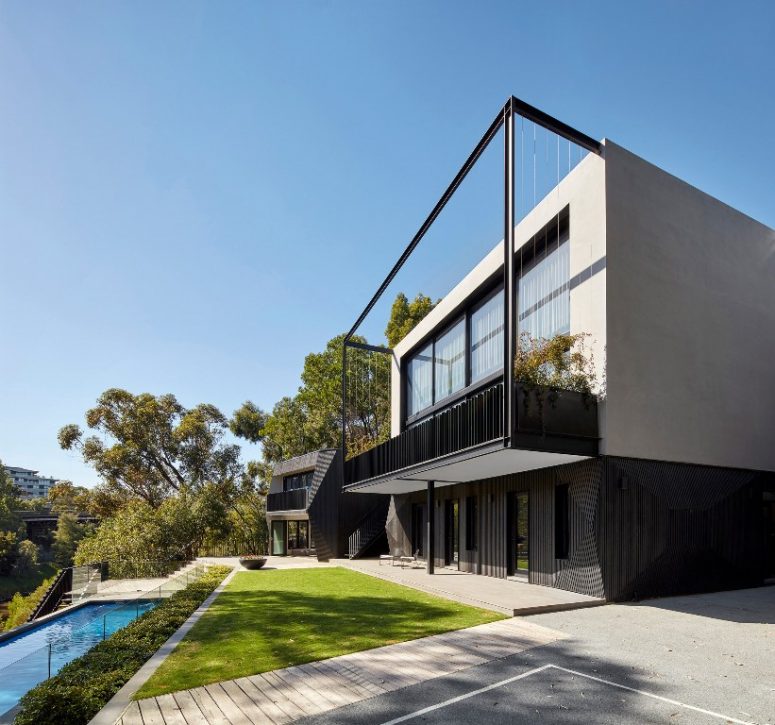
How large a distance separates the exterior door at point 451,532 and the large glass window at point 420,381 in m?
3.49

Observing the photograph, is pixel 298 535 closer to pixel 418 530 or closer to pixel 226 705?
pixel 418 530

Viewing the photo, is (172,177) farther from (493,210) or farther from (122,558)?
(122,558)

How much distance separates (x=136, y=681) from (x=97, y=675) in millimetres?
420

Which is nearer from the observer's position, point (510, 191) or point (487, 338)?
point (510, 191)

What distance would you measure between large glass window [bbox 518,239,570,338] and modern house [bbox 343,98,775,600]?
43mm

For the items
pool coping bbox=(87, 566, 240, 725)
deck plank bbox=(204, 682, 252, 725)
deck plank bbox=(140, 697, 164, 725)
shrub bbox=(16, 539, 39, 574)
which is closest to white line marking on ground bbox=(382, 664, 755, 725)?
deck plank bbox=(204, 682, 252, 725)

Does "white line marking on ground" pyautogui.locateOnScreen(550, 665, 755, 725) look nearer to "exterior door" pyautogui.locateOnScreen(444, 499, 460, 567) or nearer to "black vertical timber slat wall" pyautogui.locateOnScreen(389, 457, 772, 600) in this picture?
"black vertical timber slat wall" pyautogui.locateOnScreen(389, 457, 772, 600)

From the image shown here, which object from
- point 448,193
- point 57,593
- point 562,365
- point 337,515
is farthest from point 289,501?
point 562,365

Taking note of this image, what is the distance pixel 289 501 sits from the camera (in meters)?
26.0

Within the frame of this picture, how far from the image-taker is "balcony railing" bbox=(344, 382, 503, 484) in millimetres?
10672

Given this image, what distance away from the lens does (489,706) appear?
4.90m

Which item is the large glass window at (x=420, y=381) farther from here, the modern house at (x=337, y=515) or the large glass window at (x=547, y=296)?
the large glass window at (x=547, y=296)

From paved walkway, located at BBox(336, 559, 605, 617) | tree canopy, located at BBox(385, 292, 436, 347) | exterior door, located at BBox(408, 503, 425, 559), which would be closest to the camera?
paved walkway, located at BBox(336, 559, 605, 617)

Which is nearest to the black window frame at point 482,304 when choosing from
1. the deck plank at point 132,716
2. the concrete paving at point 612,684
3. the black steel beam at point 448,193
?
the black steel beam at point 448,193
